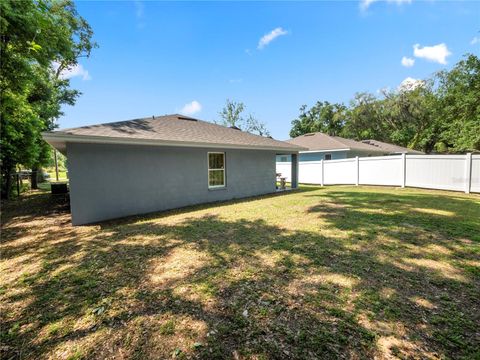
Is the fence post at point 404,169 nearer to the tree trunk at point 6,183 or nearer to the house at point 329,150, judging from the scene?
the house at point 329,150

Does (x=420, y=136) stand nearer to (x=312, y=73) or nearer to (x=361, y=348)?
(x=312, y=73)

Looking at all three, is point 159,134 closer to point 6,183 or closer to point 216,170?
point 216,170

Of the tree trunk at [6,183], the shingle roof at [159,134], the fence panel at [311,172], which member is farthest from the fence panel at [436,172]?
the tree trunk at [6,183]

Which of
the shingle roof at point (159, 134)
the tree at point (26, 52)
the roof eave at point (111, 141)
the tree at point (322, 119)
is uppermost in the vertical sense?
the tree at point (322, 119)

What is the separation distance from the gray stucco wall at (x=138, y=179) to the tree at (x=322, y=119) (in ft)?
99.3

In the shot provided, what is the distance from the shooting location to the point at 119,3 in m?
8.78

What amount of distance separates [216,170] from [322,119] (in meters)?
31.9

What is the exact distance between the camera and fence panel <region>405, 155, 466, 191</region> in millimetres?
10875

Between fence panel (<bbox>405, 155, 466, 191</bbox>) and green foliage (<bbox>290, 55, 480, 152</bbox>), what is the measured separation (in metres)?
9.16

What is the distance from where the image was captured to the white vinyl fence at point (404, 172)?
418 inches

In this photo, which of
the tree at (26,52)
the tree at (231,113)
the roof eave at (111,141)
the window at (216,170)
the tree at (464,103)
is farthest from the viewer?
the tree at (231,113)

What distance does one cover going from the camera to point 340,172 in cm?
1600

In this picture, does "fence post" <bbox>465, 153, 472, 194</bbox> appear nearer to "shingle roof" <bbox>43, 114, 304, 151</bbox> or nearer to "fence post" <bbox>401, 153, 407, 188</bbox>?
"fence post" <bbox>401, 153, 407, 188</bbox>

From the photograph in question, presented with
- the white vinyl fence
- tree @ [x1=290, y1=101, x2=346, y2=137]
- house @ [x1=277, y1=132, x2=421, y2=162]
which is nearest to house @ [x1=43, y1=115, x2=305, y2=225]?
the white vinyl fence
